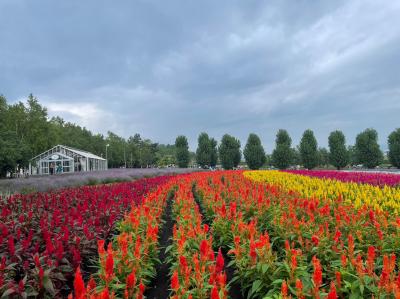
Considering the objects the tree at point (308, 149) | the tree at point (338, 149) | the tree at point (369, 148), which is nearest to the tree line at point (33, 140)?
the tree at point (308, 149)

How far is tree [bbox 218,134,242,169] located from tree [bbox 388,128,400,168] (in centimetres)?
1778

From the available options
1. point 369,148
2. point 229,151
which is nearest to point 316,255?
point 369,148

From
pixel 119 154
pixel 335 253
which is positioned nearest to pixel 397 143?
pixel 335 253

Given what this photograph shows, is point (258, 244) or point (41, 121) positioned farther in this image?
point (41, 121)

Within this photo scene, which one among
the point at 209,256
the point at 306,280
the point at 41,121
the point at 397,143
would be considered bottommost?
the point at 306,280

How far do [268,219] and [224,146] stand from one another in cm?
3792

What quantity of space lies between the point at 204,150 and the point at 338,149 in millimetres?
17769

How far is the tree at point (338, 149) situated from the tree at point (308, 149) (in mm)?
2693

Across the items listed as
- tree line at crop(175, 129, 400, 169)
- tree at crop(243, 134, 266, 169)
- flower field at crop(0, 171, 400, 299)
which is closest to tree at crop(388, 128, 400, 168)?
tree line at crop(175, 129, 400, 169)

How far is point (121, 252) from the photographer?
11.7ft

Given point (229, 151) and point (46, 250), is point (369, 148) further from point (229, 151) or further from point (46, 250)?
point (46, 250)

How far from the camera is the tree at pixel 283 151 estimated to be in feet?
115

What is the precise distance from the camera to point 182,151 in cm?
4700

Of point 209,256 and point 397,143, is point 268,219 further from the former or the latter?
point 397,143
